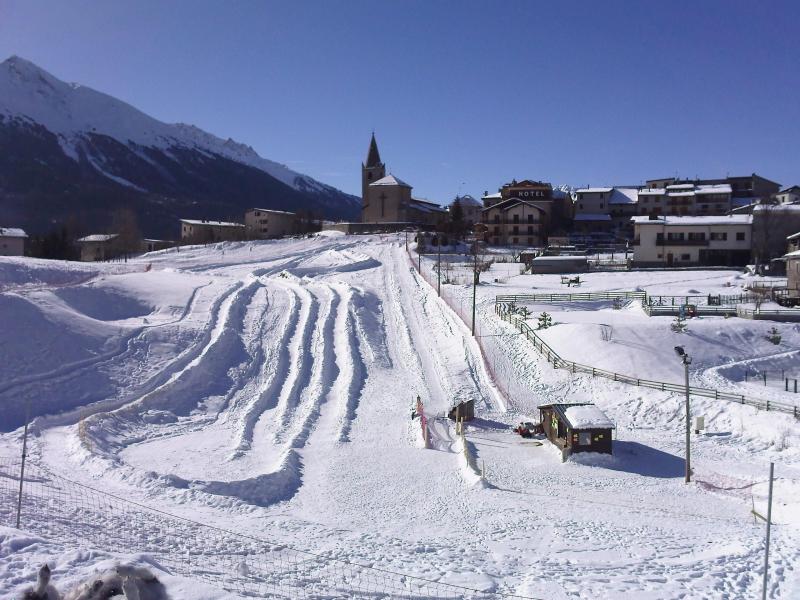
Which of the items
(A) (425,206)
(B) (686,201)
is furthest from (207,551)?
(A) (425,206)

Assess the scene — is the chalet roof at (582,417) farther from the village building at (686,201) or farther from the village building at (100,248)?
the village building at (686,201)

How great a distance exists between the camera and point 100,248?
9219cm

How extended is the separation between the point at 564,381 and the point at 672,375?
5.26 meters

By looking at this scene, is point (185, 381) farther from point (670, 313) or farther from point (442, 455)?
point (670, 313)

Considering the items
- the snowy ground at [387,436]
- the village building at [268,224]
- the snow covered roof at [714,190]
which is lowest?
the snowy ground at [387,436]

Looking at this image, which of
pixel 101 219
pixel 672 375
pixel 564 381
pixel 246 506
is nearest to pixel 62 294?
pixel 246 506

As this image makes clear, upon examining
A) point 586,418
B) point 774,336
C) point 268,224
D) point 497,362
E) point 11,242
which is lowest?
point 586,418

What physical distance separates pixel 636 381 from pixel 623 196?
7553 centimetres

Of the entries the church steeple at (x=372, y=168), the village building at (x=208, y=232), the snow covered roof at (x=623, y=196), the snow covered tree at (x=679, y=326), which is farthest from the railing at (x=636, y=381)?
the church steeple at (x=372, y=168)

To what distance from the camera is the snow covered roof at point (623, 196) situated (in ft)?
323

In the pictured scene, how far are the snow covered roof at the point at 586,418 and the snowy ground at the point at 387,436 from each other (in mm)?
1296

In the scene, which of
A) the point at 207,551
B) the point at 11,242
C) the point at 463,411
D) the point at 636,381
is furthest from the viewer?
the point at 11,242

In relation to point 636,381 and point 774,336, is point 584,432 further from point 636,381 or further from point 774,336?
point 774,336

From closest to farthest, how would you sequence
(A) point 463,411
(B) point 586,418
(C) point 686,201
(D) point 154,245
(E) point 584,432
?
(E) point 584,432, (B) point 586,418, (A) point 463,411, (C) point 686,201, (D) point 154,245
